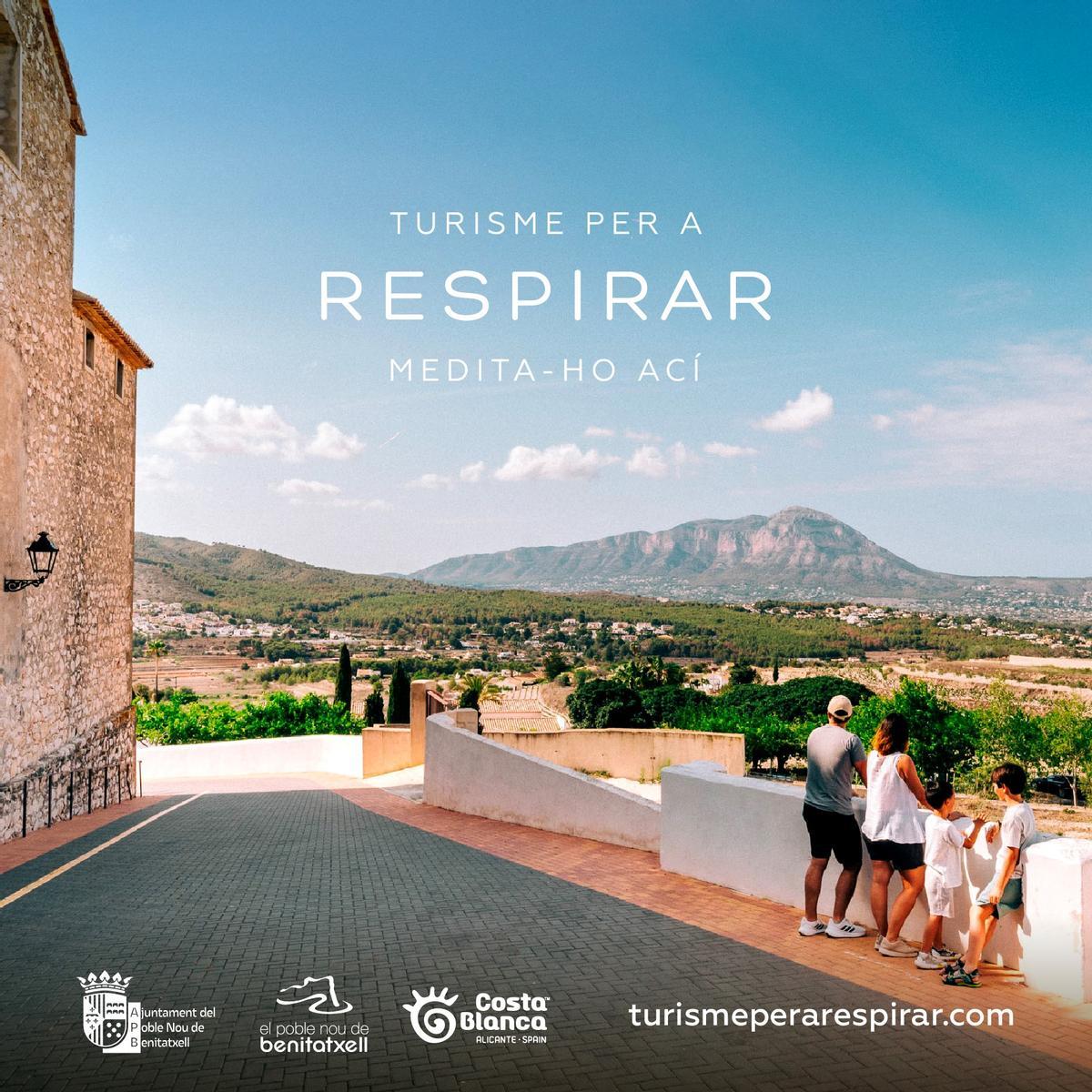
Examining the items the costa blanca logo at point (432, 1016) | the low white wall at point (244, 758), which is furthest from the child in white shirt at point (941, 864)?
Result: the low white wall at point (244, 758)

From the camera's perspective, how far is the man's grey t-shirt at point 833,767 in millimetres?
5859

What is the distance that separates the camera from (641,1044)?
4.39 m

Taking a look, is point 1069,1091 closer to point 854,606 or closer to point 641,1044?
point 641,1044

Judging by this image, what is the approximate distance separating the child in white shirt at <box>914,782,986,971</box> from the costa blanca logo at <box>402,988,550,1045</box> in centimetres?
227

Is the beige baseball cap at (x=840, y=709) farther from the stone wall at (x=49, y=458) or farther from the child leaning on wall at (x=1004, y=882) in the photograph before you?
the stone wall at (x=49, y=458)

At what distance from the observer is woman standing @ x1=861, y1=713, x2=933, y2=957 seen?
553cm

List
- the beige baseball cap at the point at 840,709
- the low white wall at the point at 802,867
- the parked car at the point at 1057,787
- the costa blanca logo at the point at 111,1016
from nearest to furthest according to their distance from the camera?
the costa blanca logo at the point at 111,1016
the low white wall at the point at 802,867
the beige baseball cap at the point at 840,709
the parked car at the point at 1057,787

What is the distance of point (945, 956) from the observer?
5395 mm

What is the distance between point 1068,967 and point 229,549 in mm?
125633

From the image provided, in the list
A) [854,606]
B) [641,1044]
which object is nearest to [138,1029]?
[641,1044]

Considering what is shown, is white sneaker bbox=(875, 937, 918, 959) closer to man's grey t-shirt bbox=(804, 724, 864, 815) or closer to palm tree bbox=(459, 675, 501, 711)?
man's grey t-shirt bbox=(804, 724, 864, 815)

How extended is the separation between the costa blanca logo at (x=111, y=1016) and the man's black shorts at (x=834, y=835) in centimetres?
406

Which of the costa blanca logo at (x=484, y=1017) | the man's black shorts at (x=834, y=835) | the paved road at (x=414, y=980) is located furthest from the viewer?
the man's black shorts at (x=834, y=835)

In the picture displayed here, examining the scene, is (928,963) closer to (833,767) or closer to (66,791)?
(833,767)
